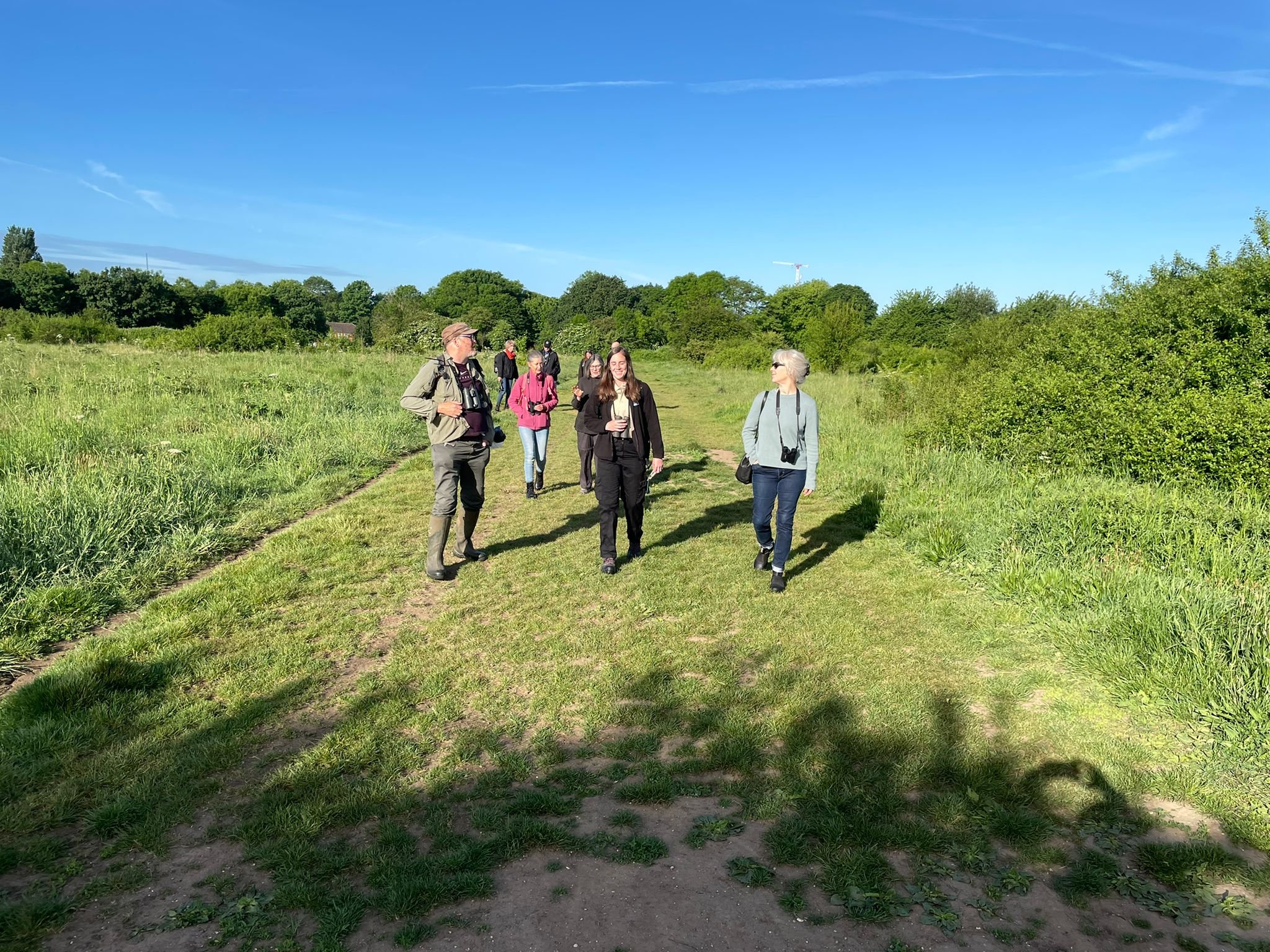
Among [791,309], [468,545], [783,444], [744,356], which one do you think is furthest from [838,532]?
[791,309]

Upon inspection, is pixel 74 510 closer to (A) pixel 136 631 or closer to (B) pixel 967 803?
(A) pixel 136 631

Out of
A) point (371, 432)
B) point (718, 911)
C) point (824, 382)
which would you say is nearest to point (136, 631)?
point (718, 911)

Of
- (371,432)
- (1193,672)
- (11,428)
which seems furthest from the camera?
(371,432)

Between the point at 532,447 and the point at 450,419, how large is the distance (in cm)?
356

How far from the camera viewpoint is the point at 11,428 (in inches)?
374

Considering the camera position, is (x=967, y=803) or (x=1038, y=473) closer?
(x=967, y=803)

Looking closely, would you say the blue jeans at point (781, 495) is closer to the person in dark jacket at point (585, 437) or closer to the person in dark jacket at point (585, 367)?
the person in dark jacket at point (585, 437)

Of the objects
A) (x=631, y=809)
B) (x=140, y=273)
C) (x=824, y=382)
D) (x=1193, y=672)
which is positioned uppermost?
(x=140, y=273)

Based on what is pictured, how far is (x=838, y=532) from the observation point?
841cm

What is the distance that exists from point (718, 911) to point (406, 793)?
1560 millimetres

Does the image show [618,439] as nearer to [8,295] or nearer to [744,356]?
[744,356]

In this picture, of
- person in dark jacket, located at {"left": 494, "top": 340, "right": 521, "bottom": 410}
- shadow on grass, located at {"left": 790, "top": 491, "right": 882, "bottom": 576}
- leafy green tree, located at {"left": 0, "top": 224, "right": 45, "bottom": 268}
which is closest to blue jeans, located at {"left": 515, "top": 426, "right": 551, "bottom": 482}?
person in dark jacket, located at {"left": 494, "top": 340, "right": 521, "bottom": 410}

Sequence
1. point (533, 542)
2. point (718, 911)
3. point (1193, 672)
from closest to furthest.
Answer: point (718, 911), point (1193, 672), point (533, 542)

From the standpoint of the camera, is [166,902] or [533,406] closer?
[166,902]
